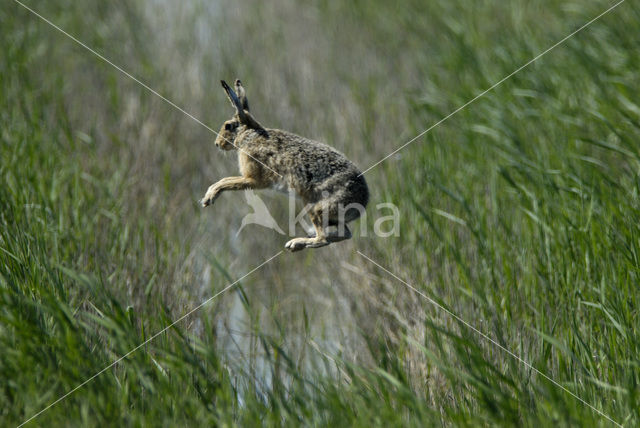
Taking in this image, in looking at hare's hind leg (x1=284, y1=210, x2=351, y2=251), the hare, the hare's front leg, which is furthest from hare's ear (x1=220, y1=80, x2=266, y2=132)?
hare's hind leg (x1=284, y1=210, x2=351, y2=251)

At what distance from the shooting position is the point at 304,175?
2.52 metres

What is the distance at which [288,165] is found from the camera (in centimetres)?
256

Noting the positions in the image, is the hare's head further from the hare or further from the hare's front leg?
the hare's front leg

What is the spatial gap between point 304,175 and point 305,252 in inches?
102

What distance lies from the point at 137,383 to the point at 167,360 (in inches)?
11.6

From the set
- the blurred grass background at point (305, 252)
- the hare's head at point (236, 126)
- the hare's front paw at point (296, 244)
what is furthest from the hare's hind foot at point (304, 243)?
the blurred grass background at point (305, 252)

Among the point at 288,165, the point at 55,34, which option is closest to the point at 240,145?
the point at 288,165

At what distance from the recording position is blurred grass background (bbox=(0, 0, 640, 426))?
12.1 feet

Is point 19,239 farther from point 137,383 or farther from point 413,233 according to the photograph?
point 413,233

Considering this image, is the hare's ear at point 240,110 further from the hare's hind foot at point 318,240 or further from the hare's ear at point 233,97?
the hare's hind foot at point 318,240

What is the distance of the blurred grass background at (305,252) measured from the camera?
368 centimetres

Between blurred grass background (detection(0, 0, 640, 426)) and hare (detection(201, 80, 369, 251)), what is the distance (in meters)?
0.26

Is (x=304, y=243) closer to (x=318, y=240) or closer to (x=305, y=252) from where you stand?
(x=318, y=240)

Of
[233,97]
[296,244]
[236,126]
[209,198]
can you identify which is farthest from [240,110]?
[296,244]
